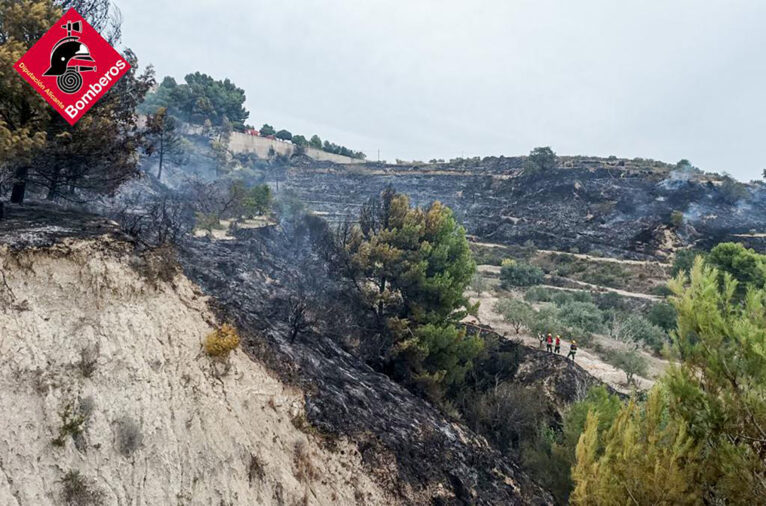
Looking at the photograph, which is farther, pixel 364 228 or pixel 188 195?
pixel 188 195

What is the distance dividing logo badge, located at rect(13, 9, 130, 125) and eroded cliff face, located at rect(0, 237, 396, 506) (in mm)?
3266

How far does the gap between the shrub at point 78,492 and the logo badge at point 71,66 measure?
7365 mm

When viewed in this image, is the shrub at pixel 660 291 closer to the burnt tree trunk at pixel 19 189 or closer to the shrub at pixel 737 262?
the shrub at pixel 737 262

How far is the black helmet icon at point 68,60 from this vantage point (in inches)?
326

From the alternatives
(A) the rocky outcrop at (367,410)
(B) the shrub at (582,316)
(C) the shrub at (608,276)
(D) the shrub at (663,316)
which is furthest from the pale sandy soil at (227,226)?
(C) the shrub at (608,276)

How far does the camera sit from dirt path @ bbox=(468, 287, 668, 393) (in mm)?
19002

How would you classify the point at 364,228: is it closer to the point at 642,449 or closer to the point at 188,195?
the point at 642,449

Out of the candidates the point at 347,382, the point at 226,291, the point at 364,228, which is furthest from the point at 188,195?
the point at 347,382

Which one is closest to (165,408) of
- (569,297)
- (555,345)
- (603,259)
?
(555,345)

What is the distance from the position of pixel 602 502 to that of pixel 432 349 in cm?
1139

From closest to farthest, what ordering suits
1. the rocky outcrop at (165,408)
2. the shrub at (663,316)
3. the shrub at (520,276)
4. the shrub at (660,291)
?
1. the rocky outcrop at (165,408)
2. the shrub at (663,316)
3. the shrub at (660,291)
4. the shrub at (520,276)

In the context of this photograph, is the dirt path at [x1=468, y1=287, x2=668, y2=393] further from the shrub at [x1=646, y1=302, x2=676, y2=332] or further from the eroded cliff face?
the eroded cliff face

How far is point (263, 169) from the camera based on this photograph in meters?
73.7

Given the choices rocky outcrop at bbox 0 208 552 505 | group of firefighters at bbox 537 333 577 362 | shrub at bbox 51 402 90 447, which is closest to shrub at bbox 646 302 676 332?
group of firefighters at bbox 537 333 577 362
